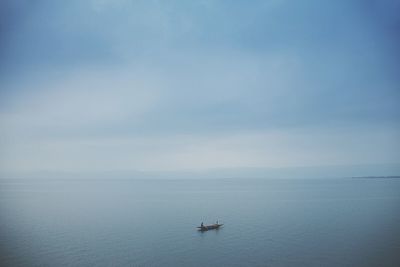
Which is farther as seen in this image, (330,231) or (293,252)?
(330,231)

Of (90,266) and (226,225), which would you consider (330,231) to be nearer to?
(226,225)

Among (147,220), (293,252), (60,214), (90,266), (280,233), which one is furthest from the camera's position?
(60,214)

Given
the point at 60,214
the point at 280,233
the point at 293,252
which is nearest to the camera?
the point at 293,252

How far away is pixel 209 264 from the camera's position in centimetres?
4012

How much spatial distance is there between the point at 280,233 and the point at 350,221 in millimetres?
22744

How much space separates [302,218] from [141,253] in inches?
1808

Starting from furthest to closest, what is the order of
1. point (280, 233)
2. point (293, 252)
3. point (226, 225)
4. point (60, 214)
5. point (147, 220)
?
point (60, 214) → point (147, 220) → point (226, 225) → point (280, 233) → point (293, 252)

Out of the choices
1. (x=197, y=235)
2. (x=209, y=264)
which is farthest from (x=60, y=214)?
(x=209, y=264)

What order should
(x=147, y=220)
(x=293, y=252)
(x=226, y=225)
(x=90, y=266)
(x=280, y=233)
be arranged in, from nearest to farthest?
(x=90, y=266), (x=293, y=252), (x=280, y=233), (x=226, y=225), (x=147, y=220)

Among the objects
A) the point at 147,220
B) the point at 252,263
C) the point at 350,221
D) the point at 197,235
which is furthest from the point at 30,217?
the point at 350,221

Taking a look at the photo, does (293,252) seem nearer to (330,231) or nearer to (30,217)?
(330,231)

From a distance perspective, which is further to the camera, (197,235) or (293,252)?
(197,235)

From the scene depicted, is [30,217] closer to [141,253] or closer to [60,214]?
[60,214]

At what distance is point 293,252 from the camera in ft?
146
